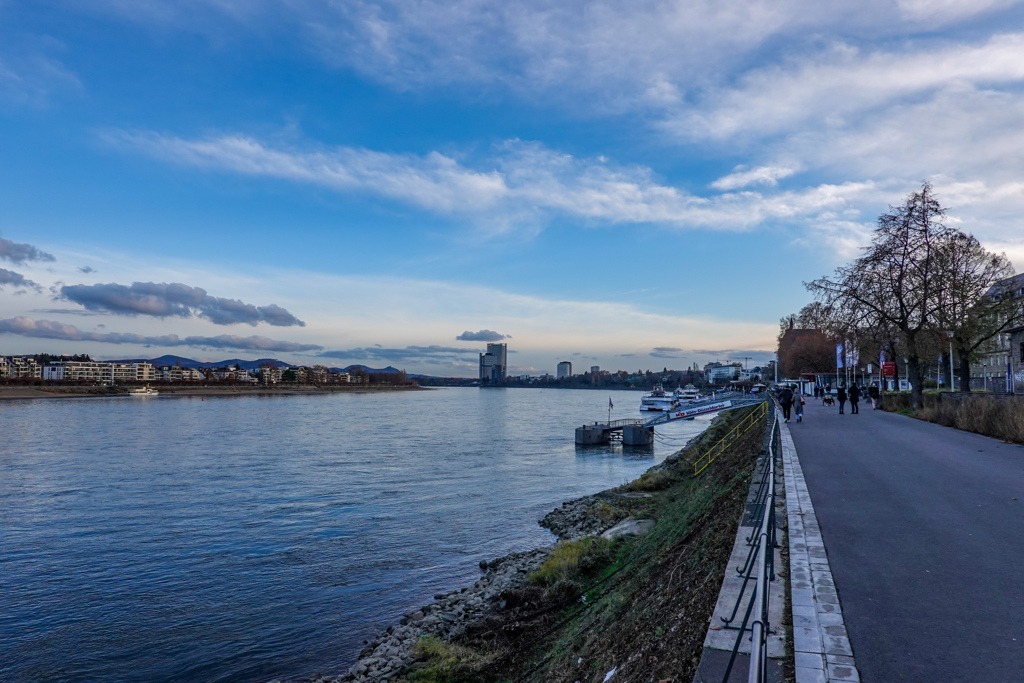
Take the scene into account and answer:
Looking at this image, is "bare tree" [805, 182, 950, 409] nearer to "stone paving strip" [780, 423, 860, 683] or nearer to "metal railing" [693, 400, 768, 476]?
"metal railing" [693, 400, 768, 476]

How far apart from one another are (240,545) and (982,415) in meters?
→ 27.0

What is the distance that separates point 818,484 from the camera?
12.6 m

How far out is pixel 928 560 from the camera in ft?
24.3

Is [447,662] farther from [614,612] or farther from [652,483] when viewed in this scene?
[652,483]

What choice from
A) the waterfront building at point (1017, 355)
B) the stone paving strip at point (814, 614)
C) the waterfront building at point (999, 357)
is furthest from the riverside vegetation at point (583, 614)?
the waterfront building at point (1017, 355)

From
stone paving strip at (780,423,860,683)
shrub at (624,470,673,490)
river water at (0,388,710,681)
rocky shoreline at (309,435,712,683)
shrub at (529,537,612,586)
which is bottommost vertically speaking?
river water at (0,388,710,681)

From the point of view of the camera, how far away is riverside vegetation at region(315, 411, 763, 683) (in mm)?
6883

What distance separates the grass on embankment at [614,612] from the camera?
6.62 m

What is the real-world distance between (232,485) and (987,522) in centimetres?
3054

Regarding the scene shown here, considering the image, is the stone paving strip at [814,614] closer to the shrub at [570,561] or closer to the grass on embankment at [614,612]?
the grass on embankment at [614,612]

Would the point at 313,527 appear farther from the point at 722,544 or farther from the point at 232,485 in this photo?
the point at 722,544

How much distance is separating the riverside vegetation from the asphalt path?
1.52 meters

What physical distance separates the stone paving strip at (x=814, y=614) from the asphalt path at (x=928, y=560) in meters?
0.11

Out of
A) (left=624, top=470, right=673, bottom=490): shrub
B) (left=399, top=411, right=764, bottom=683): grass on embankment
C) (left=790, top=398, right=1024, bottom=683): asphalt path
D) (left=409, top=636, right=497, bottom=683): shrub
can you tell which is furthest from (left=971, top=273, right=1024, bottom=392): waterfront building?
(left=409, top=636, right=497, bottom=683): shrub
